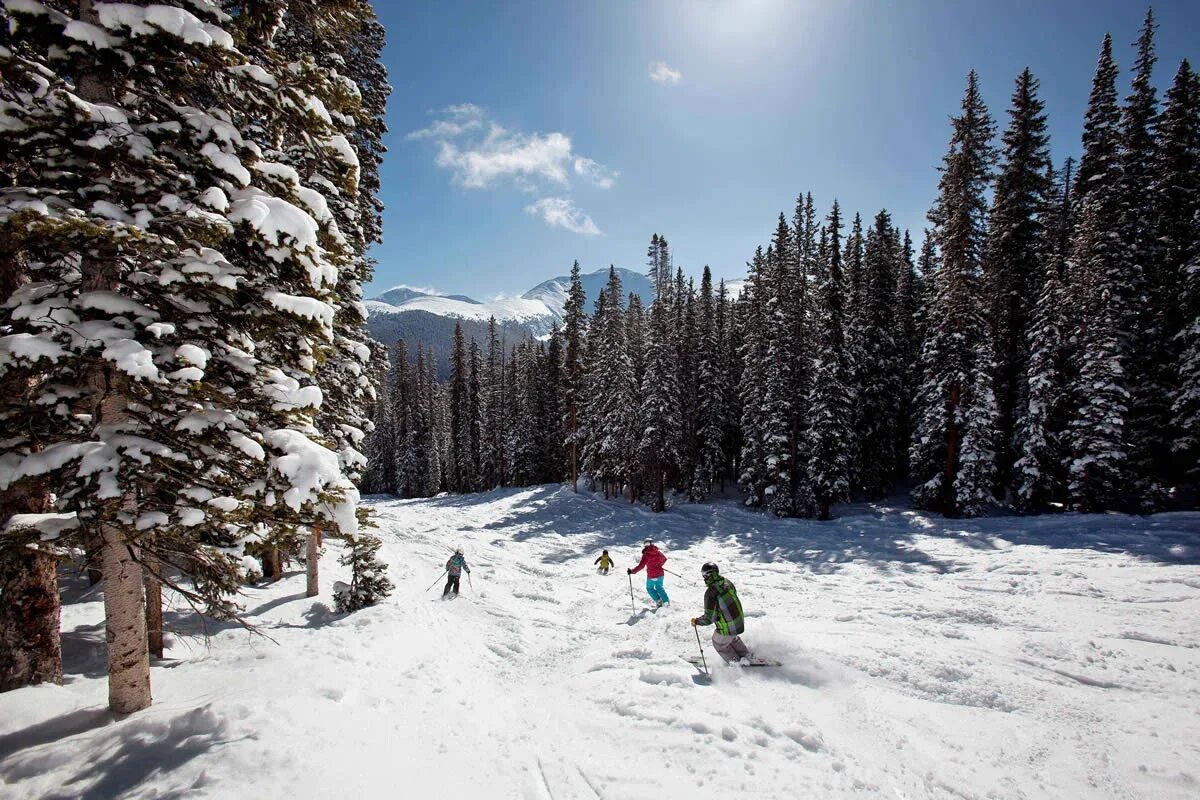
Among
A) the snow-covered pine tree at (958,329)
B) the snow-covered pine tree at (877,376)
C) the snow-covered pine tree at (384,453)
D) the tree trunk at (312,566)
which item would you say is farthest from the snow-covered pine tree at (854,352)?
the snow-covered pine tree at (384,453)

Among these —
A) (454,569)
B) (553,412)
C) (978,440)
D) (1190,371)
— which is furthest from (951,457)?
(553,412)

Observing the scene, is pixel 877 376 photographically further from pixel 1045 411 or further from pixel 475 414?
pixel 475 414

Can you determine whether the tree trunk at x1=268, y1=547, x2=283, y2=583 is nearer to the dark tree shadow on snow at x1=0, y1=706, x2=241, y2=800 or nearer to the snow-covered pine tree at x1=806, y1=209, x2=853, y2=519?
the dark tree shadow on snow at x1=0, y1=706, x2=241, y2=800

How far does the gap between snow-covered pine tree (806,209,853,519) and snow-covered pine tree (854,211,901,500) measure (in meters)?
2.12

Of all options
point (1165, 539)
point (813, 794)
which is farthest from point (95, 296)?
point (1165, 539)

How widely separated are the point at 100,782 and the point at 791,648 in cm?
985

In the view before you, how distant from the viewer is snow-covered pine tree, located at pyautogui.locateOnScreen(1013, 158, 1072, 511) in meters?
24.1

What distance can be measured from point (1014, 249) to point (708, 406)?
20730 mm

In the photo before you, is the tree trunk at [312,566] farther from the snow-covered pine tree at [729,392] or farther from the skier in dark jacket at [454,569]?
the snow-covered pine tree at [729,392]

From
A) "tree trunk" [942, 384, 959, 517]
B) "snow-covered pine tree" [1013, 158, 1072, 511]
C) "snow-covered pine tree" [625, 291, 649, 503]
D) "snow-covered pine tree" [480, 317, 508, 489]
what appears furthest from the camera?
"snow-covered pine tree" [480, 317, 508, 489]

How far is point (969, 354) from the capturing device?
2611cm

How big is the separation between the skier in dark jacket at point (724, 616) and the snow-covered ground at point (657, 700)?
0.43 m

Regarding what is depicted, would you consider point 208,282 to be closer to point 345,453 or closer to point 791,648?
point 345,453

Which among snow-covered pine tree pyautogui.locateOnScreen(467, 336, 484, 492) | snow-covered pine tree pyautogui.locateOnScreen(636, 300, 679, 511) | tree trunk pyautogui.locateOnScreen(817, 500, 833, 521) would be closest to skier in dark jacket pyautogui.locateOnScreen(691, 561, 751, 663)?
tree trunk pyautogui.locateOnScreen(817, 500, 833, 521)
